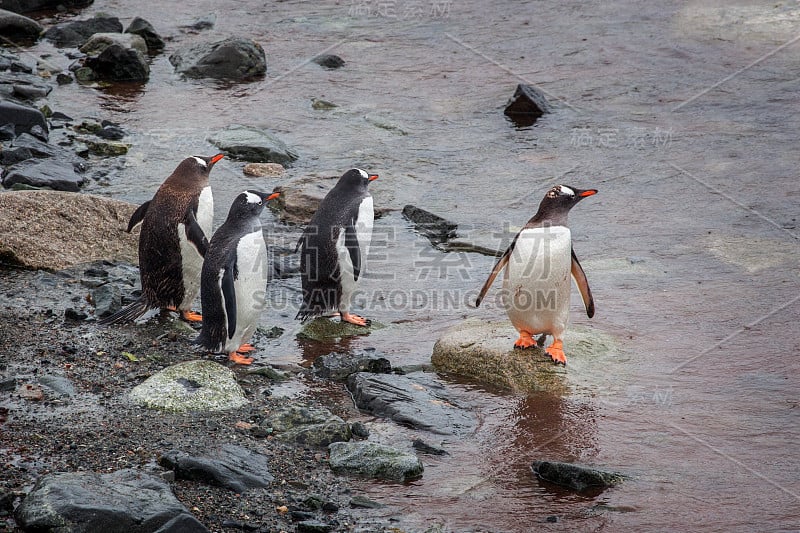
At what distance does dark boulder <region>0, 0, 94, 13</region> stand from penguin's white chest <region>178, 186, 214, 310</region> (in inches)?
479

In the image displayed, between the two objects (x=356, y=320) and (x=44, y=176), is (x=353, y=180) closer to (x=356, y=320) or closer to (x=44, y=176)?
(x=356, y=320)

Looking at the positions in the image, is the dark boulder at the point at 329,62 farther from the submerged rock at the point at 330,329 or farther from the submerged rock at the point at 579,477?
the submerged rock at the point at 579,477

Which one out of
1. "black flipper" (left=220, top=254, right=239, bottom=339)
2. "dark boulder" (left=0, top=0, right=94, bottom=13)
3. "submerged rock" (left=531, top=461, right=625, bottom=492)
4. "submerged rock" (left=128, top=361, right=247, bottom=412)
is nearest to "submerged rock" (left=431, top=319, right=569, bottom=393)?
"submerged rock" (left=531, top=461, right=625, bottom=492)

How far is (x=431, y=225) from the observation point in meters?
9.77

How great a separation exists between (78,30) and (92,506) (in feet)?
45.8

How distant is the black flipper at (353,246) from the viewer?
774 cm

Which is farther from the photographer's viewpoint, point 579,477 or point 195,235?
point 195,235

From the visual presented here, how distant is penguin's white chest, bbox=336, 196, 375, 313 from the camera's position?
25.4 ft

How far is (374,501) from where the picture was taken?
4992 millimetres

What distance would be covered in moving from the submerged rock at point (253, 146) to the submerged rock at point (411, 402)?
5538mm

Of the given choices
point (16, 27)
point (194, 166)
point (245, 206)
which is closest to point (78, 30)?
point (16, 27)

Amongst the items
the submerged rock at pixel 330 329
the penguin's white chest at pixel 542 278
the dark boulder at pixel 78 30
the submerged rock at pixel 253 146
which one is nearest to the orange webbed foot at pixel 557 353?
the penguin's white chest at pixel 542 278

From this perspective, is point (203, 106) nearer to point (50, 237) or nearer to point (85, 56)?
point (85, 56)

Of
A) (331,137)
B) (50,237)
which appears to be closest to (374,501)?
(50,237)
